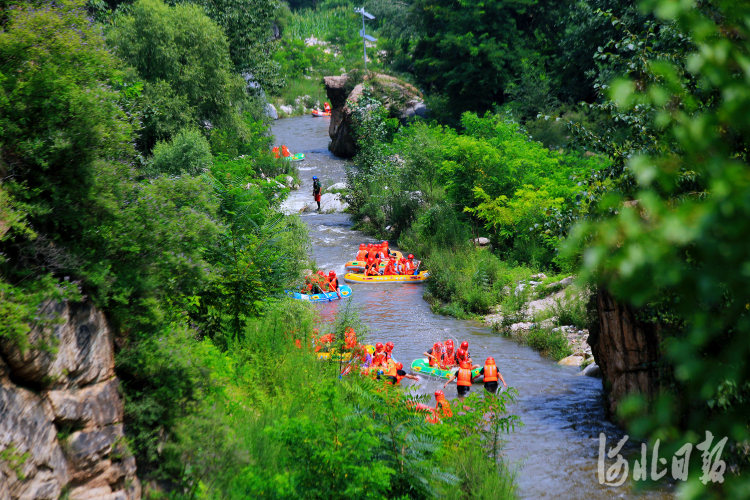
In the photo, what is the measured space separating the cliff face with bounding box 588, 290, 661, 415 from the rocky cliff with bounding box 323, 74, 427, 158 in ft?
89.5

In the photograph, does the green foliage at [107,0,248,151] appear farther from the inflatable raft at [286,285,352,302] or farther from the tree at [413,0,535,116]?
the tree at [413,0,535,116]

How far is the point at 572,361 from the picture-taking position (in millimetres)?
12758

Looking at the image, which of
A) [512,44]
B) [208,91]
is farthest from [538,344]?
[512,44]

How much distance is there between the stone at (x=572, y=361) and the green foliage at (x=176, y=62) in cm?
1398

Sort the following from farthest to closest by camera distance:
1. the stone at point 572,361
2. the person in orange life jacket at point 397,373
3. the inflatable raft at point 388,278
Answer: the inflatable raft at point 388,278
the stone at point 572,361
the person in orange life jacket at point 397,373

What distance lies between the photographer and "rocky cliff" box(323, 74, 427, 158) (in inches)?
1401

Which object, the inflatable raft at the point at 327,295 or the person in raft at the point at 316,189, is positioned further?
the person in raft at the point at 316,189

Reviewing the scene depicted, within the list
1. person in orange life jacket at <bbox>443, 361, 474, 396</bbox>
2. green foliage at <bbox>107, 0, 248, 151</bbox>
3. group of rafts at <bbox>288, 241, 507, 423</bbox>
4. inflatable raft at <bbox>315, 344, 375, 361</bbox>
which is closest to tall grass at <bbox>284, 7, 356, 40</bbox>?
green foliage at <bbox>107, 0, 248, 151</bbox>

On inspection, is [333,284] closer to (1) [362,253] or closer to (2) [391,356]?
(1) [362,253]

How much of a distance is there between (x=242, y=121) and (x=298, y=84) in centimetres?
3354

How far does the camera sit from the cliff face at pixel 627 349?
8.23 m

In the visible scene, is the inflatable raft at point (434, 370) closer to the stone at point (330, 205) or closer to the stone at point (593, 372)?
the stone at point (593, 372)

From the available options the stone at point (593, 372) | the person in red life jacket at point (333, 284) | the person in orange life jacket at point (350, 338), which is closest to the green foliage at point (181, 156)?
the person in red life jacket at point (333, 284)

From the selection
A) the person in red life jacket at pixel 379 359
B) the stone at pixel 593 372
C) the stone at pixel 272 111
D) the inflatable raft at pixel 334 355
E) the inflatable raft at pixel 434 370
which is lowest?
the inflatable raft at pixel 434 370
